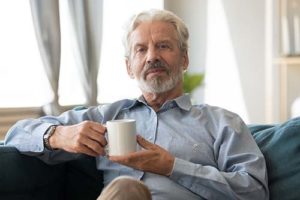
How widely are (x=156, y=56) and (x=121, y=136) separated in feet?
1.73

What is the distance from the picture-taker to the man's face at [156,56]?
5.29 feet

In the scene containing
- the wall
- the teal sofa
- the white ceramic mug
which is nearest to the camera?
the white ceramic mug

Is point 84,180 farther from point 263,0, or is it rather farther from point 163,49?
point 263,0

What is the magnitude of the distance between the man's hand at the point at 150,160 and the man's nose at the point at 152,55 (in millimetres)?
409

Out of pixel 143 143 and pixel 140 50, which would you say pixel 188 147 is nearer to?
pixel 143 143

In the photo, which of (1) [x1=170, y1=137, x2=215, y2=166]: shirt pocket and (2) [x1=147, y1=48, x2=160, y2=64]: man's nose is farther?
(2) [x1=147, y1=48, x2=160, y2=64]: man's nose

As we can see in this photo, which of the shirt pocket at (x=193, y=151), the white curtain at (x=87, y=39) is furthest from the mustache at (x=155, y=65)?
the white curtain at (x=87, y=39)

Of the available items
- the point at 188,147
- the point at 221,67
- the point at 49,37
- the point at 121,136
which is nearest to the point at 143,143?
the point at 121,136

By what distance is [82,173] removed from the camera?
159 cm

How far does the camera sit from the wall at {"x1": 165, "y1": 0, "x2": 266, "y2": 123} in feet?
11.7

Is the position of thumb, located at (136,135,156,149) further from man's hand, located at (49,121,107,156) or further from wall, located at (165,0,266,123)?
wall, located at (165,0,266,123)

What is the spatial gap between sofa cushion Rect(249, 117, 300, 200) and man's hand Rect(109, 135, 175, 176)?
12.9 inches

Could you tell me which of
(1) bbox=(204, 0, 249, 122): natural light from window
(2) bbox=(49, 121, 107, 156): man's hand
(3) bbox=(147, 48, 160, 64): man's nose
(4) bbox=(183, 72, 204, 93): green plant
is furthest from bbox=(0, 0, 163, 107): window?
(2) bbox=(49, 121, 107, 156): man's hand

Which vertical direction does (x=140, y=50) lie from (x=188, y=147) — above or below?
above
